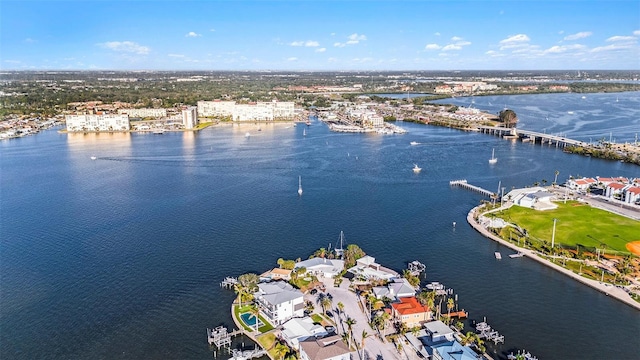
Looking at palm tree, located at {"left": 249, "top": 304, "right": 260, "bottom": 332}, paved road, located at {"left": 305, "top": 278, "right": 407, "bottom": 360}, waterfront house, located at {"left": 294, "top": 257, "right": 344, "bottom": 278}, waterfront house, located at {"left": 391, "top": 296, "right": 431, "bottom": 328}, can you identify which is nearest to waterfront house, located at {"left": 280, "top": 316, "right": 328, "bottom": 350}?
paved road, located at {"left": 305, "top": 278, "right": 407, "bottom": 360}

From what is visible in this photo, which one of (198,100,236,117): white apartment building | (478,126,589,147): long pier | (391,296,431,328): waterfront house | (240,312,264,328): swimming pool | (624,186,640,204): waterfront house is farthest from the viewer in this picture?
(198,100,236,117): white apartment building

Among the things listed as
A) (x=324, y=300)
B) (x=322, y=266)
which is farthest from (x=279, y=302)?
(x=322, y=266)

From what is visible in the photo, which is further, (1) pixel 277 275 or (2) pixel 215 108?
(2) pixel 215 108

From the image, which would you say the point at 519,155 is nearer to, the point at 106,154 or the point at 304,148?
the point at 304,148

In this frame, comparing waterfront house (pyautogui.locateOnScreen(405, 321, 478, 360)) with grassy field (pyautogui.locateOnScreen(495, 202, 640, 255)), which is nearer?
waterfront house (pyautogui.locateOnScreen(405, 321, 478, 360))

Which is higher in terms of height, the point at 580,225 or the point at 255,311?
the point at 580,225

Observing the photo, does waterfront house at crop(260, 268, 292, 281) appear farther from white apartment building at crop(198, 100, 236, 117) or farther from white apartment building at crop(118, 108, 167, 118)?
white apartment building at crop(118, 108, 167, 118)

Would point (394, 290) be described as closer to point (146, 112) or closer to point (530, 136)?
point (530, 136)

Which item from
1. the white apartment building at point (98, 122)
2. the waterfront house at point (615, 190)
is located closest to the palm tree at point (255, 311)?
the waterfront house at point (615, 190)

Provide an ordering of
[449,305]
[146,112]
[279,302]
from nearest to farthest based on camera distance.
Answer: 1. [279,302]
2. [449,305]
3. [146,112]
